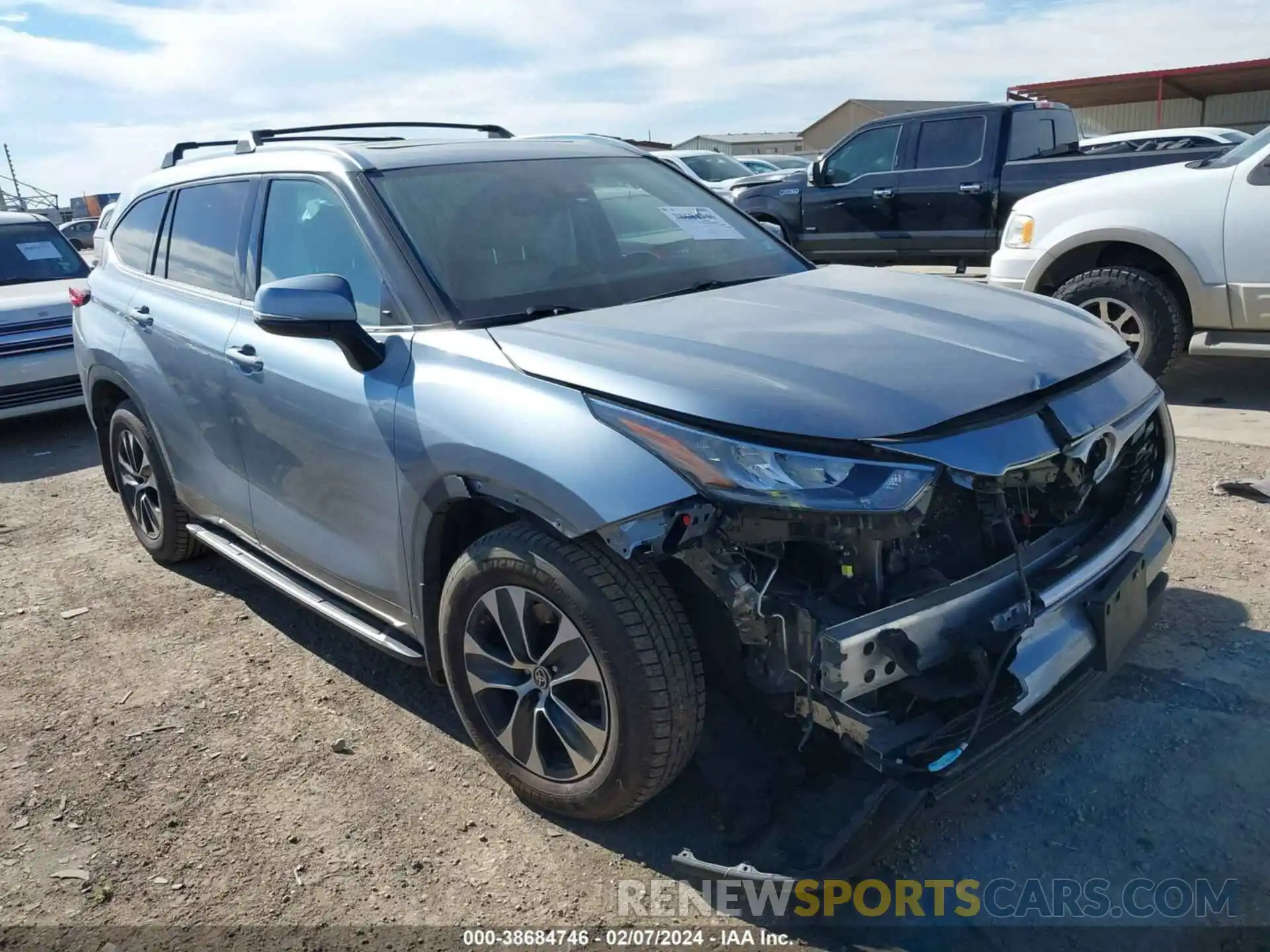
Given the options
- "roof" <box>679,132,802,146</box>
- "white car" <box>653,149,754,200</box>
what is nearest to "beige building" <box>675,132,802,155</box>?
"roof" <box>679,132,802,146</box>

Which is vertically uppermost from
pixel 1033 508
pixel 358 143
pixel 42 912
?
pixel 358 143

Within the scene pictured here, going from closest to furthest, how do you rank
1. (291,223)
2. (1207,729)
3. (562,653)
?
(562,653), (1207,729), (291,223)

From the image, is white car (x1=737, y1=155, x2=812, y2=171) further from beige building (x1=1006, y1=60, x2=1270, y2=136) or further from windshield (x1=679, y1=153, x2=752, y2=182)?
beige building (x1=1006, y1=60, x2=1270, y2=136)

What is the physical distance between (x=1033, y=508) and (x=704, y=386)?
1022 mm

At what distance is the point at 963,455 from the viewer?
228 cm

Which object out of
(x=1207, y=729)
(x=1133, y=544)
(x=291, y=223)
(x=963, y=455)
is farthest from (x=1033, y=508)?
(x=291, y=223)

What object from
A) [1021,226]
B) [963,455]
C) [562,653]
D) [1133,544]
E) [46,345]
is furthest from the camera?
[46,345]

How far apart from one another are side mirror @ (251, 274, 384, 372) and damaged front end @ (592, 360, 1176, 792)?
87cm

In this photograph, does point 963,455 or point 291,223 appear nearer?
point 963,455

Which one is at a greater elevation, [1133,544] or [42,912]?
[1133,544]

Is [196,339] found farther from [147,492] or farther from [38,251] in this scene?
[38,251]

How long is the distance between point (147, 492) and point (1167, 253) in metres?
5.83

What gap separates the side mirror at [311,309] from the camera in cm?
280

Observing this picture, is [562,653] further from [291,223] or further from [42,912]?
[291,223]
